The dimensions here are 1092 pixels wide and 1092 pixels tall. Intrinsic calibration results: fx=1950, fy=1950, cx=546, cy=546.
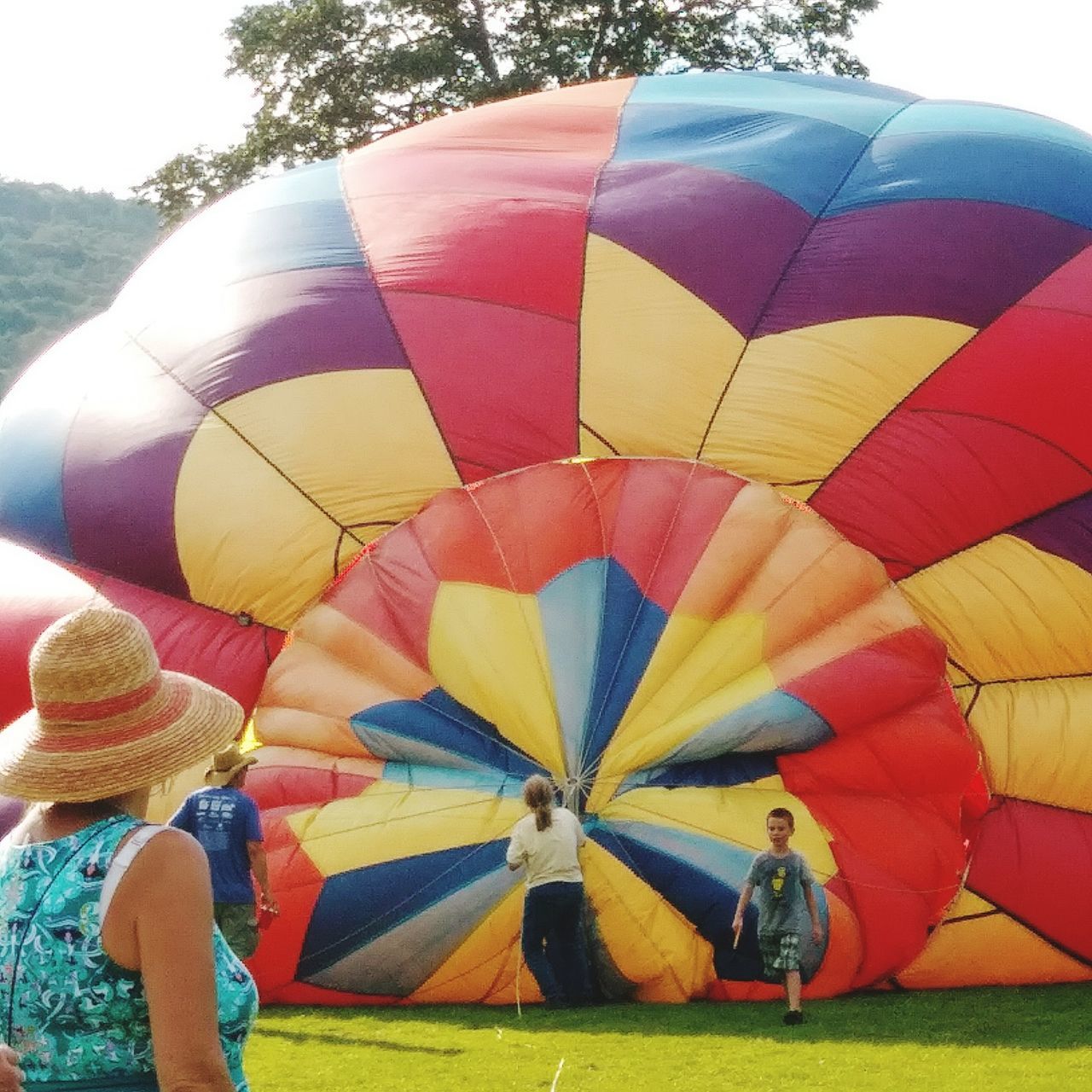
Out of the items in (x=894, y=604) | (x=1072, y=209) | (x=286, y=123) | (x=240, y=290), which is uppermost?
(x=1072, y=209)

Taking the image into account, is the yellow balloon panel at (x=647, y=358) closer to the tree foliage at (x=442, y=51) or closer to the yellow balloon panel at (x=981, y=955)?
the yellow balloon panel at (x=981, y=955)

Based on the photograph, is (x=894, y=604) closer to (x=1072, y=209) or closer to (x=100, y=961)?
(x=1072, y=209)

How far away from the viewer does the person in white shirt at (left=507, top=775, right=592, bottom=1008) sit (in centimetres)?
702

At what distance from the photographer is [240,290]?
8.72 meters

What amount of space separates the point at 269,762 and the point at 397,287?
2190 mm

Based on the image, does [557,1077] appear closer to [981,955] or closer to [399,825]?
[399,825]

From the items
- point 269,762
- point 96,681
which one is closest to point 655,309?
point 269,762

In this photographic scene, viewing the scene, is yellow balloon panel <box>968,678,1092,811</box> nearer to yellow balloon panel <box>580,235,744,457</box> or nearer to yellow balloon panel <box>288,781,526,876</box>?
yellow balloon panel <box>580,235,744,457</box>

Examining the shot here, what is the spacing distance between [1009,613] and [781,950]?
1.68 m

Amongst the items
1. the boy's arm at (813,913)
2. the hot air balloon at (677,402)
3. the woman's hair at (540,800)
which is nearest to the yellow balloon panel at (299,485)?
the hot air balloon at (677,402)

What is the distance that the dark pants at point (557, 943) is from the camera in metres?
7.11

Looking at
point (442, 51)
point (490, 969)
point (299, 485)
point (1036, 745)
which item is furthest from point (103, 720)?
point (442, 51)

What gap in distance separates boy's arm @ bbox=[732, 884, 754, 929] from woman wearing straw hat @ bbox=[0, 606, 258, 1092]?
4.46 m

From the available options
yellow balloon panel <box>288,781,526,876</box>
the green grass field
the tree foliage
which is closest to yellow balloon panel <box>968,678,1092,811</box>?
the green grass field
